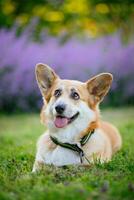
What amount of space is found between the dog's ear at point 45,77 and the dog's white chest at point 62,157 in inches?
27.3

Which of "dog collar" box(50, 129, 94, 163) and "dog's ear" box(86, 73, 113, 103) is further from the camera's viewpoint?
"dog's ear" box(86, 73, 113, 103)

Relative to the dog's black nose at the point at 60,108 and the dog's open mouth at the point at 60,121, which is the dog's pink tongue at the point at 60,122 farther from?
the dog's black nose at the point at 60,108

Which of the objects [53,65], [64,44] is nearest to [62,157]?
[53,65]

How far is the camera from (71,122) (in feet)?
22.5

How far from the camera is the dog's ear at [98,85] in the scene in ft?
23.2

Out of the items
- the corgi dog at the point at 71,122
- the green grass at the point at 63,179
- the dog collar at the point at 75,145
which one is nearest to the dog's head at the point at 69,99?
the corgi dog at the point at 71,122

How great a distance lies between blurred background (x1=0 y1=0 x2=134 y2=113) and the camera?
14.0 m

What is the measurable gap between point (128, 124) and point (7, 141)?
241 centimetres

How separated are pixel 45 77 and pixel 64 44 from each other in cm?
922

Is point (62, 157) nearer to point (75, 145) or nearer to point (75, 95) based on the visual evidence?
point (75, 145)

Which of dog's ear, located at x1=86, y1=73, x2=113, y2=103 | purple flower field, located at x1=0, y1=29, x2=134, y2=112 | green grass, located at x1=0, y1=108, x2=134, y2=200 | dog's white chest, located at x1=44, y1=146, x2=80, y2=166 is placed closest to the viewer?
green grass, located at x1=0, y1=108, x2=134, y2=200

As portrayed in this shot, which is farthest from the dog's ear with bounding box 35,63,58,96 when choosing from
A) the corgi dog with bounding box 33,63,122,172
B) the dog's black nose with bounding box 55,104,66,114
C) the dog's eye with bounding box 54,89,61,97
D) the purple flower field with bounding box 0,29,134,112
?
the purple flower field with bounding box 0,29,134,112

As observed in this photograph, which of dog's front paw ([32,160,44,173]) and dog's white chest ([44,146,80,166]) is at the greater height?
dog's white chest ([44,146,80,166])

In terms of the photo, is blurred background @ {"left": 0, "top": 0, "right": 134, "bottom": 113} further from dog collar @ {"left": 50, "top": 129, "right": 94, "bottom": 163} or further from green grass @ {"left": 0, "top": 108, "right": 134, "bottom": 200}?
dog collar @ {"left": 50, "top": 129, "right": 94, "bottom": 163}
